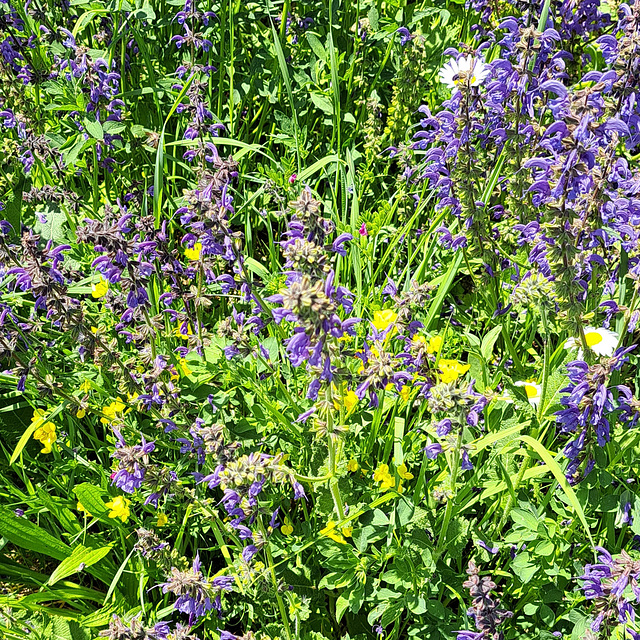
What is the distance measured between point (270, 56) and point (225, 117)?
519 mm

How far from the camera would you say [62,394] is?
2936 mm

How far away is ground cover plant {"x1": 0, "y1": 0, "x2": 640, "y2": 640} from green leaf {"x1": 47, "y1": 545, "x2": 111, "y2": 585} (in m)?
0.01

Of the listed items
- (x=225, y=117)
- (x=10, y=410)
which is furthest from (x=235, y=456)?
(x=225, y=117)

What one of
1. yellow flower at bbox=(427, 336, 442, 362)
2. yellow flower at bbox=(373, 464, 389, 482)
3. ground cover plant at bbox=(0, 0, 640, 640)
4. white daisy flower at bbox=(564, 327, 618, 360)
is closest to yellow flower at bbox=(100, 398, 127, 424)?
ground cover plant at bbox=(0, 0, 640, 640)

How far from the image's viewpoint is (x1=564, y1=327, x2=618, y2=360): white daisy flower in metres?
2.67

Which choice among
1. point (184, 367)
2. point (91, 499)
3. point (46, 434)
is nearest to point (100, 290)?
point (184, 367)

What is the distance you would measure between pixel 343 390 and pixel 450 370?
69 cm

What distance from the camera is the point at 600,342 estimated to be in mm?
2717

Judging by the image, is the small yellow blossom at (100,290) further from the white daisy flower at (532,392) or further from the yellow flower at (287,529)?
the white daisy flower at (532,392)

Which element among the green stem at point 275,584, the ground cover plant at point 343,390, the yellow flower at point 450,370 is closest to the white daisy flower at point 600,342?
the ground cover plant at point 343,390

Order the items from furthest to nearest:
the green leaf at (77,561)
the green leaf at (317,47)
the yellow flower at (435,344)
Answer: the green leaf at (317,47), the yellow flower at (435,344), the green leaf at (77,561)

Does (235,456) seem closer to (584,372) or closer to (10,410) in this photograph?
(584,372)

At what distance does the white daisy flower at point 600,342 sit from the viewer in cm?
267

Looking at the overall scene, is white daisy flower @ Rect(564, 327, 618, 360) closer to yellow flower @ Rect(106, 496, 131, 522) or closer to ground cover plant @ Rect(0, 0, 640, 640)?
ground cover plant @ Rect(0, 0, 640, 640)
